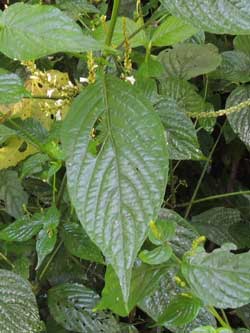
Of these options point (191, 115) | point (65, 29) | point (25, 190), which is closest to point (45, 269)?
point (25, 190)

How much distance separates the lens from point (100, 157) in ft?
2.33

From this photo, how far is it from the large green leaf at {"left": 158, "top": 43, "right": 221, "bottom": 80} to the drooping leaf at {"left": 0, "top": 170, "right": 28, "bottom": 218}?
13.6 inches

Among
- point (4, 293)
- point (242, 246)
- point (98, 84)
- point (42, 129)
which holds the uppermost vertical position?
point (98, 84)

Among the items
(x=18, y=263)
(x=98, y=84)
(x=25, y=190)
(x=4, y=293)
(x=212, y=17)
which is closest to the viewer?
(x=212, y=17)

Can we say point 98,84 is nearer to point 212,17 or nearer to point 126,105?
point 126,105


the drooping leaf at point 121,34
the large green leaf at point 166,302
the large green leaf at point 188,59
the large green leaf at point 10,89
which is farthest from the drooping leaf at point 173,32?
the large green leaf at point 166,302

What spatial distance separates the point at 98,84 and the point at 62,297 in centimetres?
42

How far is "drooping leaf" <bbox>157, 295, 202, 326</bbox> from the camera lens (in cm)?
73

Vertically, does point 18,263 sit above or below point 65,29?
below

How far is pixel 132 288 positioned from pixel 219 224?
0.45 m

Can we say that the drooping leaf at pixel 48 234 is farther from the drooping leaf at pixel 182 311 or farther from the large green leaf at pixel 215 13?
the large green leaf at pixel 215 13

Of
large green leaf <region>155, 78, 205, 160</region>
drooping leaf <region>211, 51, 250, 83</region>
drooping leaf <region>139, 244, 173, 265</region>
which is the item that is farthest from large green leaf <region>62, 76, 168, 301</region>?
drooping leaf <region>211, 51, 250, 83</region>

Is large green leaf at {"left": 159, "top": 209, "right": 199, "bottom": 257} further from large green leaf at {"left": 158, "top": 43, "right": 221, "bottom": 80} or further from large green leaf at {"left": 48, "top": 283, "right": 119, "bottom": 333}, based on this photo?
large green leaf at {"left": 158, "top": 43, "right": 221, "bottom": 80}

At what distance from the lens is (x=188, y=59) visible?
1130 mm
